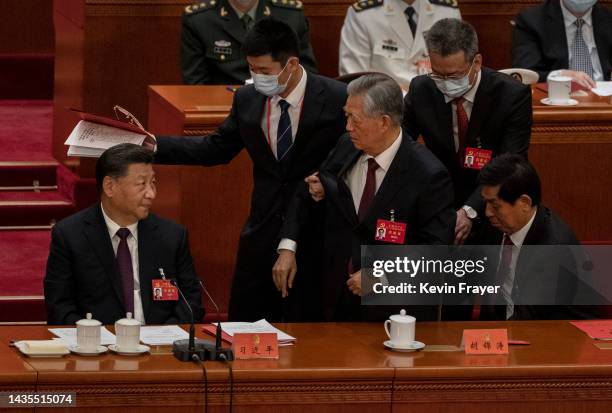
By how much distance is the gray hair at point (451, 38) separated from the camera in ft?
15.5

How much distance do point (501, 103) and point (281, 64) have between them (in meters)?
0.80

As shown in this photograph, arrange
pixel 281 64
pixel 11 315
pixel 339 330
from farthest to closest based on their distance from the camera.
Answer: pixel 11 315 → pixel 281 64 → pixel 339 330

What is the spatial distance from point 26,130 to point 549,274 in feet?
11.5

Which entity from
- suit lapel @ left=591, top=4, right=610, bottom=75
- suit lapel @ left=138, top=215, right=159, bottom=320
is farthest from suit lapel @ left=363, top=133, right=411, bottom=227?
suit lapel @ left=591, top=4, right=610, bottom=75

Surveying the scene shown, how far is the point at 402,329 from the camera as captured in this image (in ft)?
13.2

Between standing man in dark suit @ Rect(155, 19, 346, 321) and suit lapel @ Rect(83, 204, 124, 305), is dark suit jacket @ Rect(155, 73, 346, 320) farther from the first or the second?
suit lapel @ Rect(83, 204, 124, 305)

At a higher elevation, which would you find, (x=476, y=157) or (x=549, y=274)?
(x=476, y=157)

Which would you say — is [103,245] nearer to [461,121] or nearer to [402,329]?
[402,329]

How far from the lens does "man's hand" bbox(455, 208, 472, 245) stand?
4.74 meters

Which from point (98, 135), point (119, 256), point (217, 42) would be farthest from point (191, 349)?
point (217, 42)

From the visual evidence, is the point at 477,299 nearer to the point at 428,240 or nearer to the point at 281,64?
the point at 428,240

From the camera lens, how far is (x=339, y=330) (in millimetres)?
4305

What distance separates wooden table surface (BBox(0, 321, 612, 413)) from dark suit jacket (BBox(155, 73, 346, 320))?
89cm

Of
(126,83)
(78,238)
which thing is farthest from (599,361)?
(126,83)
